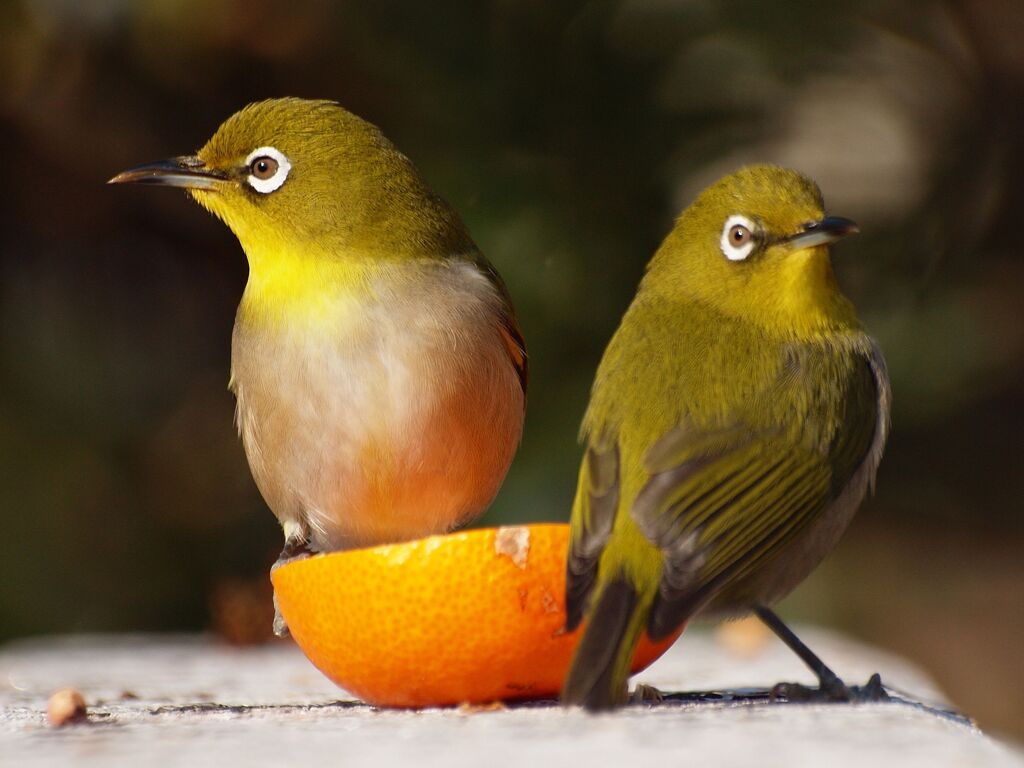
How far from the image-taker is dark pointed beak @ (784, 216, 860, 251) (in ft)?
9.21

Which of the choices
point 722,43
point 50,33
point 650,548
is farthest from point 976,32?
point 650,548

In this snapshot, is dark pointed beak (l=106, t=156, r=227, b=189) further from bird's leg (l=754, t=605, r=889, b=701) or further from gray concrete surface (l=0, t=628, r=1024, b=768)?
bird's leg (l=754, t=605, r=889, b=701)

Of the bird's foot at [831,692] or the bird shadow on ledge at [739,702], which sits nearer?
the bird shadow on ledge at [739,702]

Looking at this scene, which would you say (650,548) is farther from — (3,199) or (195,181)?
(3,199)

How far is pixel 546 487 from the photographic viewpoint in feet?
16.2

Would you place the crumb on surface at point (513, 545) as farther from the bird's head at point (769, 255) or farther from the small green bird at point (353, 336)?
the bird's head at point (769, 255)

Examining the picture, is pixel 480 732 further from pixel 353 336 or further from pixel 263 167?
pixel 263 167

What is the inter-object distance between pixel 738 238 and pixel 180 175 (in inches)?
50.9

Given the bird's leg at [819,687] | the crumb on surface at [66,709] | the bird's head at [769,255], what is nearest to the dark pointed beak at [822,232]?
the bird's head at [769,255]

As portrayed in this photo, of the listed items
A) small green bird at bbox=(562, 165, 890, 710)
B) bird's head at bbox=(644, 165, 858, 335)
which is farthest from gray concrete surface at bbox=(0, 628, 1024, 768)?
bird's head at bbox=(644, 165, 858, 335)

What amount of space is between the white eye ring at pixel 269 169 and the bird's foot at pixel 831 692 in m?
1.55

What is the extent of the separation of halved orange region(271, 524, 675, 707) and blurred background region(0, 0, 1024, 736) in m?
2.17

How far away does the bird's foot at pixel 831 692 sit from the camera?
2.82m

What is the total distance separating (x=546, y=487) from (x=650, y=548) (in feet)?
7.74
